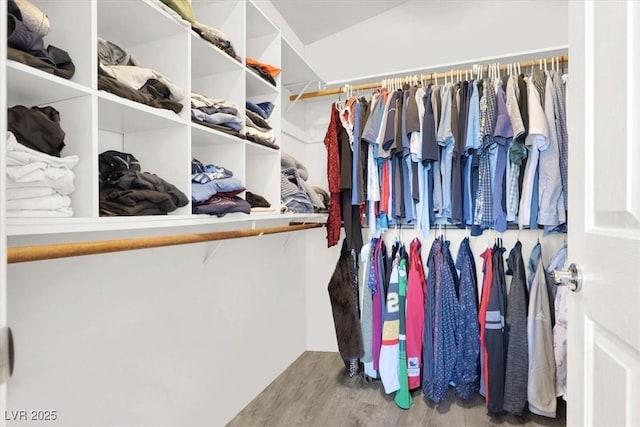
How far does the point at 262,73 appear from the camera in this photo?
164cm

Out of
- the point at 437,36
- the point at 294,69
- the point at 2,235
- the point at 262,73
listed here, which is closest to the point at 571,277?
the point at 2,235

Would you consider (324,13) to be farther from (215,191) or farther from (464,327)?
(464,327)

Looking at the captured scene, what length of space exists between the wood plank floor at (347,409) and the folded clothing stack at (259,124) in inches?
54.2

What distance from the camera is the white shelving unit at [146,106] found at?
0.86 m

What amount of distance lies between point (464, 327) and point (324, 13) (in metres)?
2.12

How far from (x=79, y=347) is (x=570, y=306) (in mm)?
1352

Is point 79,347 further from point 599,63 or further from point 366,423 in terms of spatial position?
point 599,63

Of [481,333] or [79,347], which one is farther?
[481,333]

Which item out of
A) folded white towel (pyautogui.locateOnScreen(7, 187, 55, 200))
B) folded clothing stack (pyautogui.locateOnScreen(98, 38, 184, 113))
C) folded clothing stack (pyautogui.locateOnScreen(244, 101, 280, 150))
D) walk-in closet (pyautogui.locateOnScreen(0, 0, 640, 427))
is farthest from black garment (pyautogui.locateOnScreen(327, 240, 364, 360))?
folded white towel (pyautogui.locateOnScreen(7, 187, 55, 200))

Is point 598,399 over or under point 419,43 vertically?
under

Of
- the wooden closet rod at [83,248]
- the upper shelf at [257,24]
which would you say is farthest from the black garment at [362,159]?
the wooden closet rod at [83,248]

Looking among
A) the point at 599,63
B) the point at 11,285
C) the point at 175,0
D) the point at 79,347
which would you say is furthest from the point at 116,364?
the point at 599,63

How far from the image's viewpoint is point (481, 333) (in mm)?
1917

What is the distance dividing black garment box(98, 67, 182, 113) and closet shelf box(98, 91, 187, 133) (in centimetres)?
2
